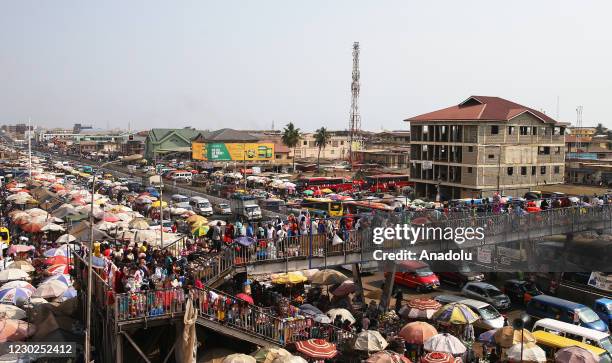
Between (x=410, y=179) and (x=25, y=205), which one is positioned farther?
(x=410, y=179)

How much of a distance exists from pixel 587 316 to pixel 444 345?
7.78 m

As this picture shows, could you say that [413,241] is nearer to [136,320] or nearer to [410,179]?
[136,320]

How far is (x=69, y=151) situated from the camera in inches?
6978

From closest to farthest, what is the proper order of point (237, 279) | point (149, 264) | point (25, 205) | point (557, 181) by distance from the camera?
point (149, 264), point (237, 279), point (25, 205), point (557, 181)

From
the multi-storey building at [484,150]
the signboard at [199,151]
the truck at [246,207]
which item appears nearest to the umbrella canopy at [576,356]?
the truck at [246,207]

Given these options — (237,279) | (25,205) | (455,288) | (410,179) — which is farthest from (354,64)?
(237,279)

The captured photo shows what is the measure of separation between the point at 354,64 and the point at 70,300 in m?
104

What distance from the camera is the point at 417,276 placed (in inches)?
1125

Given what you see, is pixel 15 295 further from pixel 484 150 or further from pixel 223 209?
pixel 484 150

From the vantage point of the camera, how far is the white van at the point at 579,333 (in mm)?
19177

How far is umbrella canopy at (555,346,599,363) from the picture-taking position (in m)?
16.9

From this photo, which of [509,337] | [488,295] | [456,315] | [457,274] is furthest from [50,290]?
[457,274]

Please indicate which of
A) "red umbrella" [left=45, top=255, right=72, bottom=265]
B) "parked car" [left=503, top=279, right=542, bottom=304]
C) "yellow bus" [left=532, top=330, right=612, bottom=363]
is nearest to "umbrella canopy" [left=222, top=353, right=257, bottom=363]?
"yellow bus" [left=532, top=330, right=612, bottom=363]

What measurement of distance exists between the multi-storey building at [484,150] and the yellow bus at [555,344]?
39.4 m
